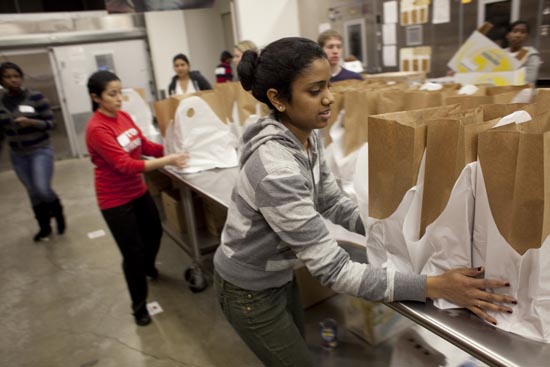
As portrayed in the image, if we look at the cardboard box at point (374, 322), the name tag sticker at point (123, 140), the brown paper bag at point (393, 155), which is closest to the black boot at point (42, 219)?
the name tag sticker at point (123, 140)

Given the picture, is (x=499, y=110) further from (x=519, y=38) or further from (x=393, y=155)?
(x=519, y=38)

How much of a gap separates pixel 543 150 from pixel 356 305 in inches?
55.6

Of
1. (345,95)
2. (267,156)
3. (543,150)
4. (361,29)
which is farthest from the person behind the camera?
(361,29)

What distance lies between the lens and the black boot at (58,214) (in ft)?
11.4

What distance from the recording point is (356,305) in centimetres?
196

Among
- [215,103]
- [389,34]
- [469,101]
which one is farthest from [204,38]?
[469,101]

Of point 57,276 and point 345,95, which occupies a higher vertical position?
point 345,95

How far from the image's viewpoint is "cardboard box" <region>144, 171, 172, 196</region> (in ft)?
11.0

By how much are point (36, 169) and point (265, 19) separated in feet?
12.3

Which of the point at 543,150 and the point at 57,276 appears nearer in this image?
the point at 543,150

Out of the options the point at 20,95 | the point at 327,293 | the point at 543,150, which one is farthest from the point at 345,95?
the point at 20,95

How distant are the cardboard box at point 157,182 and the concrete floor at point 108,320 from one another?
42cm

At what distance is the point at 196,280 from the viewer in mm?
2541

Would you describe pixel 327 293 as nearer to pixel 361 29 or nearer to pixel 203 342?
pixel 203 342
